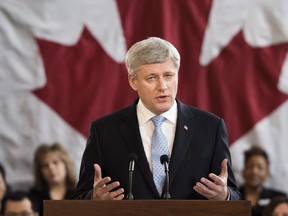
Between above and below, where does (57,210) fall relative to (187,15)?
below

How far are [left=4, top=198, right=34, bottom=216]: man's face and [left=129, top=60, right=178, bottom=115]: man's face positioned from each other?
2.25 m

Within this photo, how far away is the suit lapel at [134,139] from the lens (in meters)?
3.49

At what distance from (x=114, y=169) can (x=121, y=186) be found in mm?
89

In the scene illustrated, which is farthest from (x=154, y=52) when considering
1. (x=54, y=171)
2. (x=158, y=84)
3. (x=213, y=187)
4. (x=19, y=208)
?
(x=54, y=171)

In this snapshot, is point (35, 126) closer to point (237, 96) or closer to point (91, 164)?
point (237, 96)

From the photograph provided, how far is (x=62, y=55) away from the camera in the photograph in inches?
260

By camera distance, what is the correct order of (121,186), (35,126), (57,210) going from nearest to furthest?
1. (57,210)
2. (121,186)
3. (35,126)

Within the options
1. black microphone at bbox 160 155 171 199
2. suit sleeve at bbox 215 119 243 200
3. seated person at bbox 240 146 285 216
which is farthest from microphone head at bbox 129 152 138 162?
seated person at bbox 240 146 285 216

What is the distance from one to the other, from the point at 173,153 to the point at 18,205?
2345 millimetres

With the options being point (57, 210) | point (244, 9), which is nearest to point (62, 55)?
point (244, 9)

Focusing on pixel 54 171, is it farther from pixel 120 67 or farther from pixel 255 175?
pixel 255 175

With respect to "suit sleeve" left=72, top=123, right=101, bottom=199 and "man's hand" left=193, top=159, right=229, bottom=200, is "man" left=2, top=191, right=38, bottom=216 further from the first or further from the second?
"man's hand" left=193, top=159, right=229, bottom=200

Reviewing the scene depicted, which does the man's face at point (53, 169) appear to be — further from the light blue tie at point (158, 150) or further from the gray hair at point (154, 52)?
the gray hair at point (154, 52)

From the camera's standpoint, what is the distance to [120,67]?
6594mm
